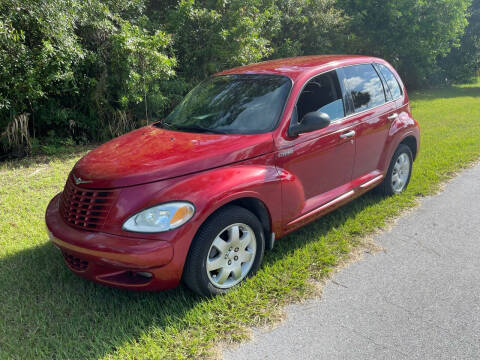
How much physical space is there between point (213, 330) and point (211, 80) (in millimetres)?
2727

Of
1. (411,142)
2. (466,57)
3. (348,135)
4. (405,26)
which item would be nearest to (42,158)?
(348,135)

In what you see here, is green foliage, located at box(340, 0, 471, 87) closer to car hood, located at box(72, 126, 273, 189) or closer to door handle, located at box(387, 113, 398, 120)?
door handle, located at box(387, 113, 398, 120)

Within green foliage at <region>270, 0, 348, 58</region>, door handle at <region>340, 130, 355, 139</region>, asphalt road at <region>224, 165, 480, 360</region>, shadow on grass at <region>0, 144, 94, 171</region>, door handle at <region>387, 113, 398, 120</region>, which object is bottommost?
asphalt road at <region>224, 165, 480, 360</region>

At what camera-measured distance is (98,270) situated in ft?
8.99

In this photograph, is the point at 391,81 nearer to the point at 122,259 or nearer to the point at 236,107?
the point at 236,107

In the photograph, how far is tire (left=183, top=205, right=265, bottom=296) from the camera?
9.05 ft

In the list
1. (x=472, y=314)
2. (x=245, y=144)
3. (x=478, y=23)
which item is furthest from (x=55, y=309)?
(x=478, y=23)

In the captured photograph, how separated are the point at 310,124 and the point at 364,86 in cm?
140

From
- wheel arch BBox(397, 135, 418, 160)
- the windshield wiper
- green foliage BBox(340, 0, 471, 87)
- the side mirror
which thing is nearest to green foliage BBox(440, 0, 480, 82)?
green foliage BBox(340, 0, 471, 87)

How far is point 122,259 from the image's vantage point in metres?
2.57

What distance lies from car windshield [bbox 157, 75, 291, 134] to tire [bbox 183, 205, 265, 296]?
828 mm

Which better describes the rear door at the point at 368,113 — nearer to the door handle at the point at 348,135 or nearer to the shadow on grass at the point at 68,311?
the door handle at the point at 348,135

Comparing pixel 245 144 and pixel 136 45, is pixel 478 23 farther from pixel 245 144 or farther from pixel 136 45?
pixel 245 144

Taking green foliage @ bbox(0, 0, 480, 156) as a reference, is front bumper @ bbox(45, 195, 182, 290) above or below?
below
